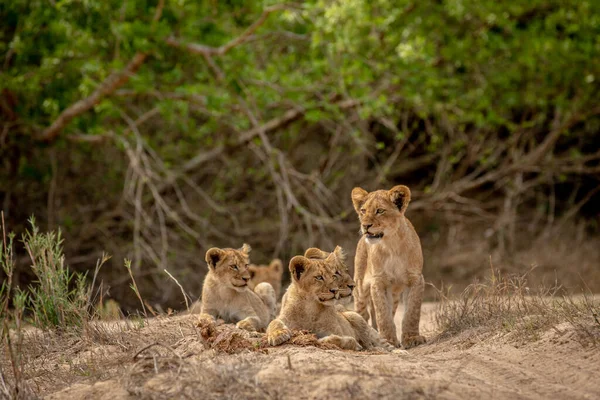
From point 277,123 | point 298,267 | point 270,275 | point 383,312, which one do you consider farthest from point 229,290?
point 277,123

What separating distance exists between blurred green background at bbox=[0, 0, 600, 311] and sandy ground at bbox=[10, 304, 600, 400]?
5.24m

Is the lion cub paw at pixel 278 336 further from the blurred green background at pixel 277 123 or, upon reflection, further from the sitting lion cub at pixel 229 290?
the blurred green background at pixel 277 123

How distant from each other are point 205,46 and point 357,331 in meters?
5.76

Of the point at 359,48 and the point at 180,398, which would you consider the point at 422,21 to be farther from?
the point at 180,398

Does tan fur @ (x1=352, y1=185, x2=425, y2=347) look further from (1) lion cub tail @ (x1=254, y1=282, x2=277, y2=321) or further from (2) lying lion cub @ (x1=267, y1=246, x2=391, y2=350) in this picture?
(1) lion cub tail @ (x1=254, y1=282, x2=277, y2=321)

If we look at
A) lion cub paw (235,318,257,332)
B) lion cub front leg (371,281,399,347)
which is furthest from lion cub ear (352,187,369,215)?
lion cub paw (235,318,257,332)

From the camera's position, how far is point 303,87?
1167 centimetres

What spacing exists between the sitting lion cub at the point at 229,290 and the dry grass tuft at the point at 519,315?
1.55 metres

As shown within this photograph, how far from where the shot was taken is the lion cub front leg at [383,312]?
21.7 ft

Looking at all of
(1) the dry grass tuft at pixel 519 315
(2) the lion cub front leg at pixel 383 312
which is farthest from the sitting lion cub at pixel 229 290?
(1) the dry grass tuft at pixel 519 315

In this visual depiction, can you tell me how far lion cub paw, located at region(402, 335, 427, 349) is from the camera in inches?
262

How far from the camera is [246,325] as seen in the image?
21.2 feet

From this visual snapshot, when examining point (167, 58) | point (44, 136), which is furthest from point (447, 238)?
point (44, 136)

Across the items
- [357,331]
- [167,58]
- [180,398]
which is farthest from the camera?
[167,58]
